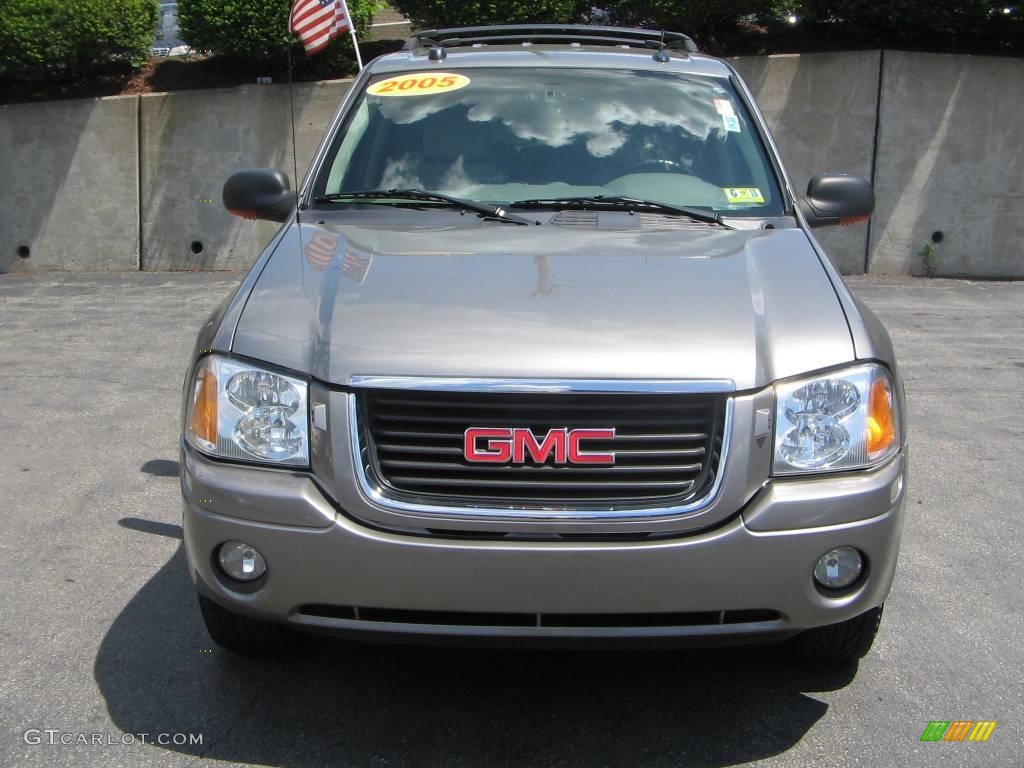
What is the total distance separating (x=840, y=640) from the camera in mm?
3430

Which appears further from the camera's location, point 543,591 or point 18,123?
point 18,123

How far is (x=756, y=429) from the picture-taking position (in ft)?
9.50

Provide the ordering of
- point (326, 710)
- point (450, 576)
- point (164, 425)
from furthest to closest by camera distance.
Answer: point (164, 425), point (326, 710), point (450, 576)

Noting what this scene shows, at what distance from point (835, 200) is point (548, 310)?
6.04 ft

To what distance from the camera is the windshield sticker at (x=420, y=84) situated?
4.72 m

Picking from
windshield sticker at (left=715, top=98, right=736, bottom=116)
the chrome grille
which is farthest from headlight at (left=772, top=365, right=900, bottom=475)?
windshield sticker at (left=715, top=98, right=736, bottom=116)

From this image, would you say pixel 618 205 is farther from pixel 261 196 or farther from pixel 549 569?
pixel 549 569

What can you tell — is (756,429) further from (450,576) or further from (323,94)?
(323,94)

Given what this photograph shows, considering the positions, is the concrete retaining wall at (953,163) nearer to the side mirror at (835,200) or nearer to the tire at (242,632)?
the side mirror at (835,200)

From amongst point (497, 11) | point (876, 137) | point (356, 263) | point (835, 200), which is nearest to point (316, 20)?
point (497, 11)

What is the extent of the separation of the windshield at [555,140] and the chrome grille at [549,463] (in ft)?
4.91

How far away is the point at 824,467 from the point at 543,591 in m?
0.79

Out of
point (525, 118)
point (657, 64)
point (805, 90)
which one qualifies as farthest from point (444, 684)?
point (805, 90)

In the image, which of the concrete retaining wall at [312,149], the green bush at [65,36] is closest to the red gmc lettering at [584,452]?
the concrete retaining wall at [312,149]
